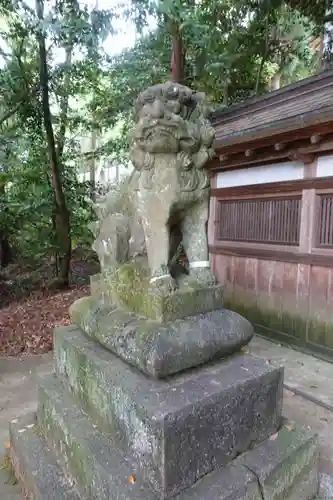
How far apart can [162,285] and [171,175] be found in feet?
1.79

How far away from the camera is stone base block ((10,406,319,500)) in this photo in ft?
4.63

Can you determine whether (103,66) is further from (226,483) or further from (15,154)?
(226,483)

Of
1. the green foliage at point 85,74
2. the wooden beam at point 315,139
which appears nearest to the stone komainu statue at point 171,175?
the wooden beam at point 315,139

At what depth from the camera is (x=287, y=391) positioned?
319 cm

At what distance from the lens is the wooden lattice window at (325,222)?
399 centimetres

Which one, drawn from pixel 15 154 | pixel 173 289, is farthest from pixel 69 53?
pixel 173 289

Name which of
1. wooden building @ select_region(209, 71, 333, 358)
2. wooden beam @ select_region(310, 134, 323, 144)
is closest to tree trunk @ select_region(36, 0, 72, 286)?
wooden building @ select_region(209, 71, 333, 358)

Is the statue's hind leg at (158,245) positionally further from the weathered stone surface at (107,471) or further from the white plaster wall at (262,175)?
the white plaster wall at (262,175)

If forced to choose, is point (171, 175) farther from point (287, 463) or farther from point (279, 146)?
point (279, 146)

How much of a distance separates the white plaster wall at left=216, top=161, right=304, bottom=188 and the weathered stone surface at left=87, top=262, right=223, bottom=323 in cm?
306

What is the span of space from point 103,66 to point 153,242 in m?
7.05

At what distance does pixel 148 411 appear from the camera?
1355mm

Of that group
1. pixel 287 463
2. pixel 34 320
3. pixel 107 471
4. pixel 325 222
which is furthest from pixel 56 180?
pixel 287 463

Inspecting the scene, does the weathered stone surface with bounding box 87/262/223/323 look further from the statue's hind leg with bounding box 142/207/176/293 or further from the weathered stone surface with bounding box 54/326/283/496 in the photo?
the weathered stone surface with bounding box 54/326/283/496
